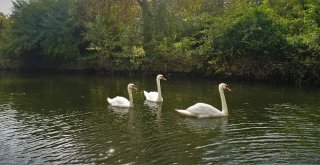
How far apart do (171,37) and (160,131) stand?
28.3 m

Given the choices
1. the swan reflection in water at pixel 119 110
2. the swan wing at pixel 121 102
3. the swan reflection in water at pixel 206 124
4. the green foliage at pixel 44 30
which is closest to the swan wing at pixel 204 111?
the swan reflection in water at pixel 206 124

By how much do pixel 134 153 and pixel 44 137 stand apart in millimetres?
3866

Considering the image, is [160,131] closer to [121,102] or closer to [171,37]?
[121,102]

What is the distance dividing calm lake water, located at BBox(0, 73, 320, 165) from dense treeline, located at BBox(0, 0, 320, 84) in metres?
8.21

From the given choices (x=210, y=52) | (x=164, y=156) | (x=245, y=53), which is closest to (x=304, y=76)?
(x=245, y=53)

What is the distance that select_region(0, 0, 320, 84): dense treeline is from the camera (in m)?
33.5

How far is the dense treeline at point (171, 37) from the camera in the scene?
33531 mm

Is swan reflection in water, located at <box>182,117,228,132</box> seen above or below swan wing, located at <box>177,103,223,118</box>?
below

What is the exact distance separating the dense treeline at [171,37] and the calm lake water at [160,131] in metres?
8.21

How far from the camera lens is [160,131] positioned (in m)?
15.7

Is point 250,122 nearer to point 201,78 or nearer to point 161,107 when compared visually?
point 161,107

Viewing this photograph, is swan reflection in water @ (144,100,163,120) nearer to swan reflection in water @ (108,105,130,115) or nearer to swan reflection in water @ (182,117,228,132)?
swan reflection in water @ (108,105,130,115)

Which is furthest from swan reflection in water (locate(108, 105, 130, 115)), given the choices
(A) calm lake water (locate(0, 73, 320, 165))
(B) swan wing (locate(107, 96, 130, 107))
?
(B) swan wing (locate(107, 96, 130, 107))

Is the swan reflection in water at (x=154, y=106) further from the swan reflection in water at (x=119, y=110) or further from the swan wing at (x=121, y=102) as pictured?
the swan reflection in water at (x=119, y=110)
